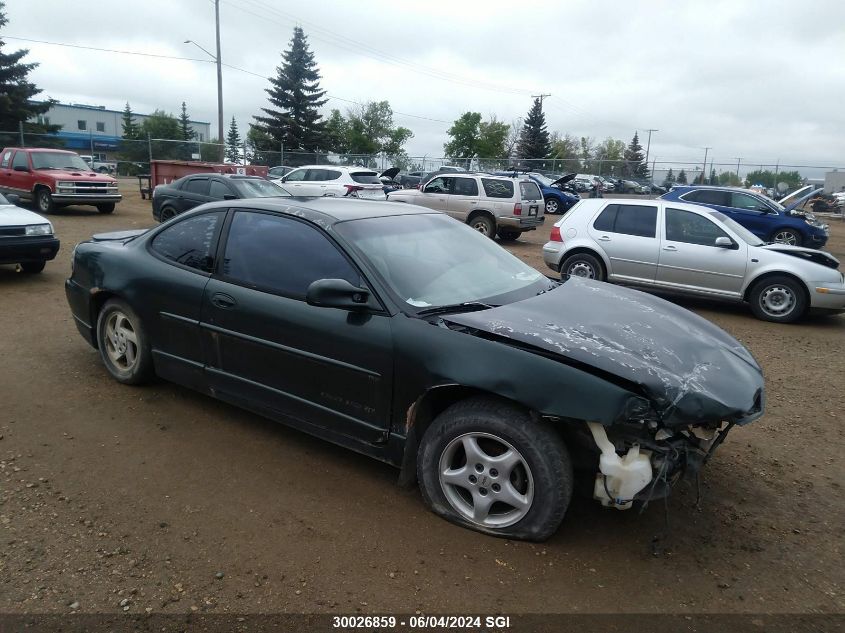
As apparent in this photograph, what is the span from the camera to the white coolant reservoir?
2775 mm

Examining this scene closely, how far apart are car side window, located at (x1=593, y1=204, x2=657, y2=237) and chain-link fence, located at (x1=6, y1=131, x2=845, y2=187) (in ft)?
82.6

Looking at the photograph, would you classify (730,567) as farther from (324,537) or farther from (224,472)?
(224,472)

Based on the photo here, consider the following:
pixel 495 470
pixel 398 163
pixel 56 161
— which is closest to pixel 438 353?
pixel 495 470

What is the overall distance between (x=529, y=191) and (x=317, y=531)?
14.5 m

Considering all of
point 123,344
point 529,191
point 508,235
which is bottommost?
point 123,344

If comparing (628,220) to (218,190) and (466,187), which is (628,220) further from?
(218,190)

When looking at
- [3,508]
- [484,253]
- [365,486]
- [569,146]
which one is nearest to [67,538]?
[3,508]

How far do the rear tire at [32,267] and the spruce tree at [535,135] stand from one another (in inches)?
2414

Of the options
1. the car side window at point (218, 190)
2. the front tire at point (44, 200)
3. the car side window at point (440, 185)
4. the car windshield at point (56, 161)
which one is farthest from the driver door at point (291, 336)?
the car windshield at point (56, 161)

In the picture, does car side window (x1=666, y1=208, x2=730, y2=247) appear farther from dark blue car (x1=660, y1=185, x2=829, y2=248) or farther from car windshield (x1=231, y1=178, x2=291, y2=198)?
car windshield (x1=231, y1=178, x2=291, y2=198)

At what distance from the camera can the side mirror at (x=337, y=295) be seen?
3.27m

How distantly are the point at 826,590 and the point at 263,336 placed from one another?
3.19 m

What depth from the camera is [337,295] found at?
329 cm

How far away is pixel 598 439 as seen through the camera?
9.25 feet
